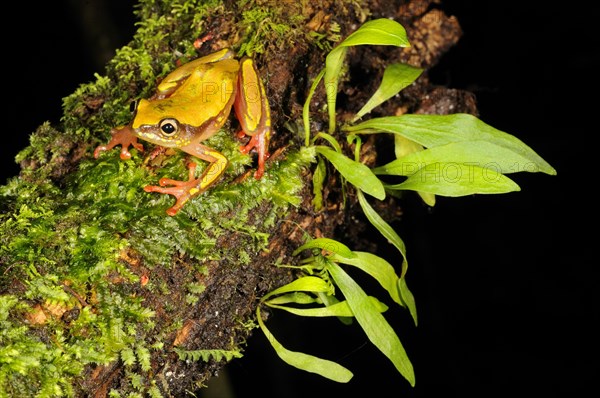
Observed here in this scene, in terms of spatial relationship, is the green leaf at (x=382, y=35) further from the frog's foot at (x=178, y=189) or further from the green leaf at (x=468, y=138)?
the frog's foot at (x=178, y=189)

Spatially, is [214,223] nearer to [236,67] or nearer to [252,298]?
[252,298]

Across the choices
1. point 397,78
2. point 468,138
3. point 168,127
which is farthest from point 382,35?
point 168,127

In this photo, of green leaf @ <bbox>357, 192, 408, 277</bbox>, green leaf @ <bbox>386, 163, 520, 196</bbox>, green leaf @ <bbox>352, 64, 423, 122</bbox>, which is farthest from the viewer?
green leaf @ <bbox>352, 64, 423, 122</bbox>

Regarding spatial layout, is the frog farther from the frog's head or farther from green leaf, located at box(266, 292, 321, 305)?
green leaf, located at box(266, 292, 321, 305)

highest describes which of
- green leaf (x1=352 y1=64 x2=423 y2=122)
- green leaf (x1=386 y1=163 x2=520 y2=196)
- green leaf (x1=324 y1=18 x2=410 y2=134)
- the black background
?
green leaf (x1=324 y1=18 x2=410 y2=134)

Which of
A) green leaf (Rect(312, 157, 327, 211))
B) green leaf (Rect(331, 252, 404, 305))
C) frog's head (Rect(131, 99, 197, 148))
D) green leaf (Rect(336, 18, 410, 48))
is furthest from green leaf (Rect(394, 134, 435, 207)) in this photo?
frog's head (Rect(131, 99, 197, 148))

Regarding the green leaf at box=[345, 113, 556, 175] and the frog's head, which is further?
the green leaf at box=[345, 113, 556, 175]

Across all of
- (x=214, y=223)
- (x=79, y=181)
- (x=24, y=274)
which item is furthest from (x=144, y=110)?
(x=24, y=274)
